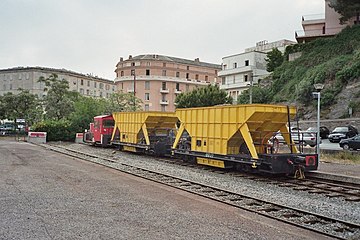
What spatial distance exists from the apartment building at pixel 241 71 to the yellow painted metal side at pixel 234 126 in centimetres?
4805

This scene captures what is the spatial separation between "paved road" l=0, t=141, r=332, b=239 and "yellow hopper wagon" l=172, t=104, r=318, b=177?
422 centimetres

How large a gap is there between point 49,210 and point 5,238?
86.1 inches

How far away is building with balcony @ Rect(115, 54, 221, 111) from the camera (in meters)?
85.6

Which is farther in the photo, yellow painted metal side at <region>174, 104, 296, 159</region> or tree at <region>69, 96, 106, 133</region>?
tree at <region>69, 96, 106, 133</region>

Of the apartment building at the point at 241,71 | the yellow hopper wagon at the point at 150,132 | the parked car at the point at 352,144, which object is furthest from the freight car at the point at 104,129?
the apartment building at the point at 241,71

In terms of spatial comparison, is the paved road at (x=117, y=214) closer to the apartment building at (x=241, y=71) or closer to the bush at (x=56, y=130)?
the bush at (x=56, y=130)

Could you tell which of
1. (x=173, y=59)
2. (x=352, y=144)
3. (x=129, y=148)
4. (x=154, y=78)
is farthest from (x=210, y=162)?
(x=173, y=59)

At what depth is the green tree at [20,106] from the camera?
55.1 m

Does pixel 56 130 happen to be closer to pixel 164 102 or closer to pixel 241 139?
pixel 241 139

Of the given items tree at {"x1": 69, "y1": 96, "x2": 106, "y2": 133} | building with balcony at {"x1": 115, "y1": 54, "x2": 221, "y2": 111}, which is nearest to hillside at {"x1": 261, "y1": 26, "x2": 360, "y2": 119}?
tree at {"x1": 69, "y1": 96, "x2": 106, "y2": 133}

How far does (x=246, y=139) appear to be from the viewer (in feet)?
51.1

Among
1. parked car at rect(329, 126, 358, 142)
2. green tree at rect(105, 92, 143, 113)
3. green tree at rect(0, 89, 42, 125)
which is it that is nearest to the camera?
parked car at rect(329, 126, 358, 142)

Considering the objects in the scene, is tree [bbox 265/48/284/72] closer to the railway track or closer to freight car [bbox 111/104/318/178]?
freight car [bbox 111/104/318/178]

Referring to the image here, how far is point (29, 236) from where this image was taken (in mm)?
6805
